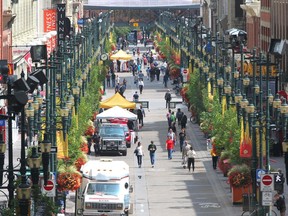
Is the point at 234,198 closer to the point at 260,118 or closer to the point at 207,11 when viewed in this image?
the point at 260,118

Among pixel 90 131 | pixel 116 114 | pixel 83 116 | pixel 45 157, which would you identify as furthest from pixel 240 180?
pixel 116 114

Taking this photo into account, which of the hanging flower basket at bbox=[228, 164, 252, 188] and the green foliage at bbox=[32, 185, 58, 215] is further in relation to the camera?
the hanging flower basket at bbox=[228, 164, 252, 188]

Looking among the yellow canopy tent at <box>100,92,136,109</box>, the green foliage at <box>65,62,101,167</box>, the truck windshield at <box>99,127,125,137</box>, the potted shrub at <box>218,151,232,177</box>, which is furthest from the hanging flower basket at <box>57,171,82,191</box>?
the yellow canopy tent at <box>100,92,136,109</box>

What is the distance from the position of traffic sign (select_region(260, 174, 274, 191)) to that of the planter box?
774 cm

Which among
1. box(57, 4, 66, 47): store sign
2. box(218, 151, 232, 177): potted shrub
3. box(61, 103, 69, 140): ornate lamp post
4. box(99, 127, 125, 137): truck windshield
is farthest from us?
box(57, 4, 66, 47): store sign

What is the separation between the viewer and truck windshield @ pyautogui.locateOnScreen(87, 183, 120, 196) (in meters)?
52.2

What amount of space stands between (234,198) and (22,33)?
5928 centimetres

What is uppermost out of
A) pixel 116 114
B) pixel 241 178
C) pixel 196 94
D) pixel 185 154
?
pixel 241 178

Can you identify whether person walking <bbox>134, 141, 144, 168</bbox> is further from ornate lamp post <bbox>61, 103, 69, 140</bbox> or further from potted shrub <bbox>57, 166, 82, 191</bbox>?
potted shrub <bbox>57, 166, 82, 191</bbox>

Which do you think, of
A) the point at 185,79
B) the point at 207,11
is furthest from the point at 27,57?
the point at 207,11

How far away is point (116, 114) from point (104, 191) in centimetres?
3215

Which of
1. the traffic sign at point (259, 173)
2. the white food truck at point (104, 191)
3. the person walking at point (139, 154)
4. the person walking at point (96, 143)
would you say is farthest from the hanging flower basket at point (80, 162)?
the person walking at point (96, 143)

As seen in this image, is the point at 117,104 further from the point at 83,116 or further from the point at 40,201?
the point at 40,201

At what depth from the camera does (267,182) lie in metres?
47.7
